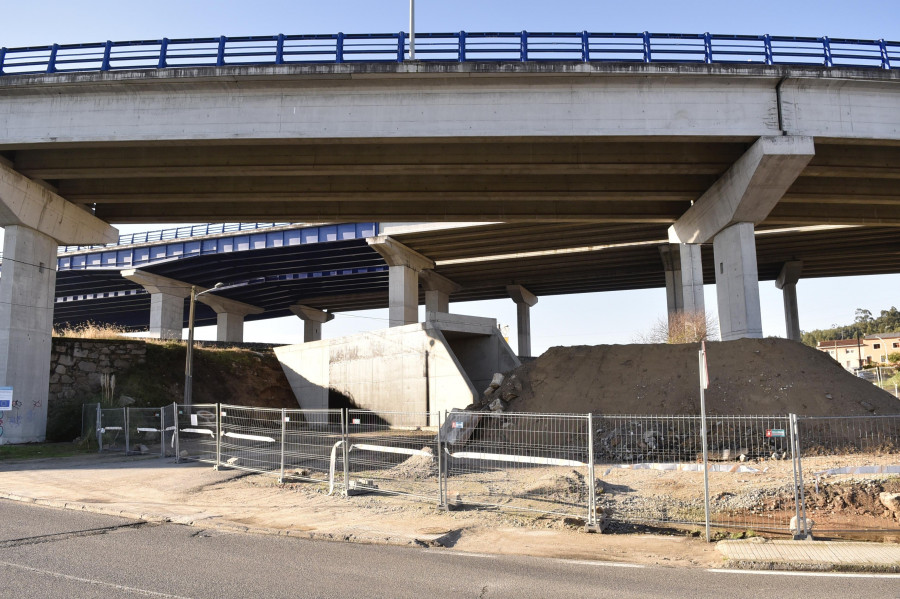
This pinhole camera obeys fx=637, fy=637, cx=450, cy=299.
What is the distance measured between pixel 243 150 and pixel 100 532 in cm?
1523

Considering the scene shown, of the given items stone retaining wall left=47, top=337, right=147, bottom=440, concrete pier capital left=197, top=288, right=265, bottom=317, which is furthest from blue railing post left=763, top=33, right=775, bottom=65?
concrete pier capital left=197, top=288, right=265, bottom=317

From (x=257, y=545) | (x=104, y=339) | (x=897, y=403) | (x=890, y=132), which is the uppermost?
(x=890, y=132)

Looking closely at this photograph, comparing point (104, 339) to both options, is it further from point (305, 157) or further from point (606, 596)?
point (606, 596)

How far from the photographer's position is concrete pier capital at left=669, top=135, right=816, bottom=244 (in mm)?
20031

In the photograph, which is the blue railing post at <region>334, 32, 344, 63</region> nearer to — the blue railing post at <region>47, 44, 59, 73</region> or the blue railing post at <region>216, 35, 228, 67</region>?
the blue railing post at <region>216, 35, 228, 67</region>

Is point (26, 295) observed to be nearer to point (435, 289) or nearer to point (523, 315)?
point (435, 289)

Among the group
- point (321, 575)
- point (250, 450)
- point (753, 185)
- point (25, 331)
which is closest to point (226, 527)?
point (321, 575)

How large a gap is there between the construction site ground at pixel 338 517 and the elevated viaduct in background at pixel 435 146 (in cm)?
1108

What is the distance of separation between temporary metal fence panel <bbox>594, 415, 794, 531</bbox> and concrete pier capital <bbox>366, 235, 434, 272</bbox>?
23.1 metres

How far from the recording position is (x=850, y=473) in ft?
38.3

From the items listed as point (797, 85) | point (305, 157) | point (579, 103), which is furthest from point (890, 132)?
point (305, 157)

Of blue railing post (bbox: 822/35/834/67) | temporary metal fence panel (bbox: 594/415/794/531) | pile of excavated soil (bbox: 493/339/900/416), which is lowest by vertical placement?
temporary metal fence panel (bbox: 594/415/794/531)

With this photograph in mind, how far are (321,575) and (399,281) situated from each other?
111ft

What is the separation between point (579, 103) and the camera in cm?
2011
